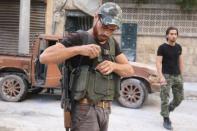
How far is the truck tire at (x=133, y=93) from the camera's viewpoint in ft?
34.0

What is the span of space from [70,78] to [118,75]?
44 centimetres

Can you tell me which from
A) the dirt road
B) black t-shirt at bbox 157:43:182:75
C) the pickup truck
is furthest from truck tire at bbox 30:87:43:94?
black t-shirt at bbox 157:43:182:75

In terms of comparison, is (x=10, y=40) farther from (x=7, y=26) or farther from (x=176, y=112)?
(x=176, y=112)

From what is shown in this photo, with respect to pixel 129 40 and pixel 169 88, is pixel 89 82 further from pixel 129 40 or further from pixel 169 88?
pixel 129 40

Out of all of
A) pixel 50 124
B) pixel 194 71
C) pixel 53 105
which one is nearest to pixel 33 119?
pixel 50 124

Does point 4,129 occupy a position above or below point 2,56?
below

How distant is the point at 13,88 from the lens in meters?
10.6

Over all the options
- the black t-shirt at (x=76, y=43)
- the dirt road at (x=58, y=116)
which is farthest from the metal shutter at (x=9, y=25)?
the black t-shirt at (x=76, y=43)

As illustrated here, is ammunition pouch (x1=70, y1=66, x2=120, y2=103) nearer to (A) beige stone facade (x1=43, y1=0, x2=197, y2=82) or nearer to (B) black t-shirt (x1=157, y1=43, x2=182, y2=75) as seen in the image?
(B) black t-shirt (x1=157, y1=43, x2=182, y2=75)

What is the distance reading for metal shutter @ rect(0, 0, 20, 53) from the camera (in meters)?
15.6

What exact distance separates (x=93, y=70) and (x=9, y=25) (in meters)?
12.3

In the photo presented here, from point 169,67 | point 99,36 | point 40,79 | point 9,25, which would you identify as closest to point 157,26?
point 9,25

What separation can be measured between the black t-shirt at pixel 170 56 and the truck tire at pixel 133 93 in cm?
221

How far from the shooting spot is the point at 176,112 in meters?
10.2
